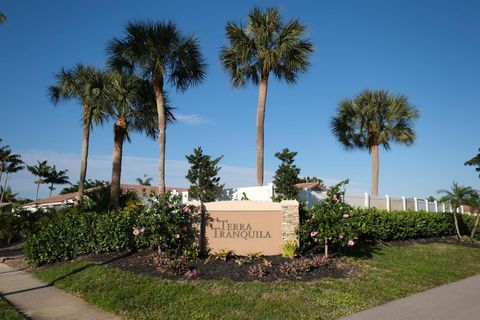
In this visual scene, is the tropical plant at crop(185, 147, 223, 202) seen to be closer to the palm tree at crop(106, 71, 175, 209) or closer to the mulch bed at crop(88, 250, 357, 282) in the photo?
the palm tree at crop(106, 71, 175, 209)

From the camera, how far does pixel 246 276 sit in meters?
9.41

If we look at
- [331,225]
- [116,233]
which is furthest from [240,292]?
[116,233]

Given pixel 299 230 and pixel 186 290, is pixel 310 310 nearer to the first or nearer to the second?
pixel 186 290

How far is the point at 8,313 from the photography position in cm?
698

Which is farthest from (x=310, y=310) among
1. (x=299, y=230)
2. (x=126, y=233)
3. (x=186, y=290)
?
(x=126, y=233)

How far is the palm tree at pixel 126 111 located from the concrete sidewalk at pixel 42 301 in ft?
28.7

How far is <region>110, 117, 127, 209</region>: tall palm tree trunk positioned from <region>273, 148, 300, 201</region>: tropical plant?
24.0 ft

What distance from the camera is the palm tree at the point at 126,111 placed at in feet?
63.7

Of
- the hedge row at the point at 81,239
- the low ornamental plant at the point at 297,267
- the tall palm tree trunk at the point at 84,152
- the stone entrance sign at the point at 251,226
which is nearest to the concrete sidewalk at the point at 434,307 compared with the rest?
the low ornamental plant at the point at 297,267

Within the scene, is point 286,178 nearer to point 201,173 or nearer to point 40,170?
point 201,173

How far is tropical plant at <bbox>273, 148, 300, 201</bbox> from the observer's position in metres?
16.9

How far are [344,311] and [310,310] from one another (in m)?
0.56

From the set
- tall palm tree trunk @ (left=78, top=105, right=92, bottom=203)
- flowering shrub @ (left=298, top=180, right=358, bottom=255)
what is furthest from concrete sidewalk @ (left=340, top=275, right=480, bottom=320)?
tall palm tree trunk @ (left=78, top=105, right=92, bottom=203)

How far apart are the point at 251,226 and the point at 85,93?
1322cm
